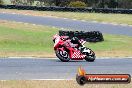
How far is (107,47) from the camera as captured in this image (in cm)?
2538

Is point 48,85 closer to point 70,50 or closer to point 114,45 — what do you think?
point 70,50

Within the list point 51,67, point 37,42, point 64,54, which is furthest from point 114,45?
point 51,67

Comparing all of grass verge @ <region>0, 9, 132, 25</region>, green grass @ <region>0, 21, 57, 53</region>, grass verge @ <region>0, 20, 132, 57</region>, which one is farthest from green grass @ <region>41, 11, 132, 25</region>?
green grass @ <region>0, 21, 57, 53</region>

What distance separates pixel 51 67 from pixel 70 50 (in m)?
1.97

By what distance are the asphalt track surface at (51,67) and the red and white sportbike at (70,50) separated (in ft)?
0.70

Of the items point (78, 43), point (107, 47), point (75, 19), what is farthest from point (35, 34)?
point (75, 19)

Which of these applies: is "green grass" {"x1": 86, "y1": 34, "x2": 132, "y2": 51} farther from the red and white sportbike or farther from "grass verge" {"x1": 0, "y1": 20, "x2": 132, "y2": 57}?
the red and white sportbike

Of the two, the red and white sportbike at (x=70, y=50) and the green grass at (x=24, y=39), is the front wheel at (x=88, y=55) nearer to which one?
the red and white sportbike at (x=70, y=50)

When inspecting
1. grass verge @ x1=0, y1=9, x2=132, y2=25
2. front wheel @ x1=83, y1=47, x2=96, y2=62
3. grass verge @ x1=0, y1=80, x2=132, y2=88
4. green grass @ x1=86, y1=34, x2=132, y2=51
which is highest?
grass verge @ x1=0, y1=80, x2=132, y2=88

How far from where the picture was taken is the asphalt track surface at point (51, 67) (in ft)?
45.3

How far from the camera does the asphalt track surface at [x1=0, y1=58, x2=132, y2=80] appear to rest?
1381 centimetres

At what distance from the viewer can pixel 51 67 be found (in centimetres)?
1594

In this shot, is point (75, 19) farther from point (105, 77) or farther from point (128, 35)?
point (105, 77)

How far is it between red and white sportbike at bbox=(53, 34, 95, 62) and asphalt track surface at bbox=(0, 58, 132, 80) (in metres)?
0.21
